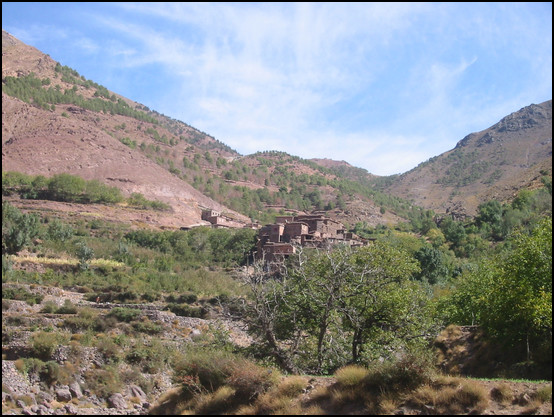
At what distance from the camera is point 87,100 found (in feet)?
374

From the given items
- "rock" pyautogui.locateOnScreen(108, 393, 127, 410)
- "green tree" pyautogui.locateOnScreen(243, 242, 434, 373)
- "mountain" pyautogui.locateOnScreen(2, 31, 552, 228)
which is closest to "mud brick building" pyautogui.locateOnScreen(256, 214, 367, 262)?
"mountain" pyautogui.locateOnScreen(2, 31, 552, 228)

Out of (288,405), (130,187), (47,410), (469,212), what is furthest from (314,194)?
(288,405)

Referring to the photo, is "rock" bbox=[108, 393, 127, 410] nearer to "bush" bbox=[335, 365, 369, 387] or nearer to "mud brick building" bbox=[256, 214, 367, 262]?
"bush" bbox=[335, 365, 369, 387]

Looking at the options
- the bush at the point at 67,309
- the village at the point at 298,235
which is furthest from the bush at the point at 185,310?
the village at the point at 298,235

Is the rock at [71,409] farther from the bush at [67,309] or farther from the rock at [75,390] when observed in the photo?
the bush at [67,309]

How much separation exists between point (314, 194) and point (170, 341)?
82.1m

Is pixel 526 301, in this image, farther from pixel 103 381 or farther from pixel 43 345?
pixel 43 345

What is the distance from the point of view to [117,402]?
1989cm

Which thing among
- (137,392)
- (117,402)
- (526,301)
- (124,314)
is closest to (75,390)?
(117,402)

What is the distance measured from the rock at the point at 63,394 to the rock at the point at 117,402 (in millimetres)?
1664

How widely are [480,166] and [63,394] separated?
13479 centimetres

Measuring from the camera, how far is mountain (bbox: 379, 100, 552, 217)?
4496 inches

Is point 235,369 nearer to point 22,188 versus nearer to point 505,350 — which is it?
point 505,350

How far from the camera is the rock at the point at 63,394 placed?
1947cm
